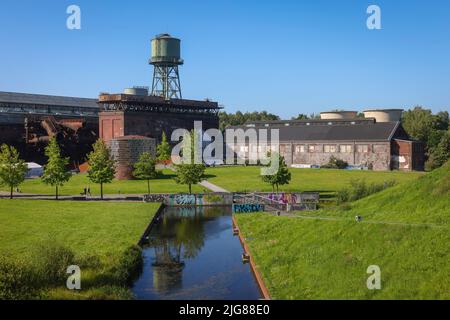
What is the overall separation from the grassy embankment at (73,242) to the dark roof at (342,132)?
52502 millimetres

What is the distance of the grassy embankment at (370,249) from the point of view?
18.9 m

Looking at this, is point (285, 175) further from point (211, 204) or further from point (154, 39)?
point (154, 39)

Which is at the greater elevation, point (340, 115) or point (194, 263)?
point (340, 115)

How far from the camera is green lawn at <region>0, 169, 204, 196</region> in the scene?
180ft

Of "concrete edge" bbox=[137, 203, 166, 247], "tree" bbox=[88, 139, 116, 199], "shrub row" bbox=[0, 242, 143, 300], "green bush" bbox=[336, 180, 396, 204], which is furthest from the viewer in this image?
"tree" bbox=[88, 139, 116, 199]

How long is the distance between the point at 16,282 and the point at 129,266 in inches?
288

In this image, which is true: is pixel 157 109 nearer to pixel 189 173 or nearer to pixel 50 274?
pixel 189 173

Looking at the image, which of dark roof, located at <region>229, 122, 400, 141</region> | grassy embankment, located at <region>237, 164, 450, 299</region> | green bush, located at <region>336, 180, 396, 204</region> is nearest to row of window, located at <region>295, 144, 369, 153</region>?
dark roof, located at <region>229, 122, 400, 141</region>

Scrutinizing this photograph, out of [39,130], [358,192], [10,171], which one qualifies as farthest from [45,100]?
[358,192]

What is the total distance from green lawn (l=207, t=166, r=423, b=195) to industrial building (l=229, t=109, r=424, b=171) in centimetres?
897

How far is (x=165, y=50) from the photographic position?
103 meters

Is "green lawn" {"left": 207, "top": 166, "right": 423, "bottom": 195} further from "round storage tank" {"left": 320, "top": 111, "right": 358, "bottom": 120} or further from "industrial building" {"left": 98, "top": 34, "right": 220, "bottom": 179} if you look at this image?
"round storage tank" {"left": 320, "top": 111, "right": 358, "bottom": 120}

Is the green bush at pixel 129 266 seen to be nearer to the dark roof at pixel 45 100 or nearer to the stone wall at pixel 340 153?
the stone wall at pixel 340 153

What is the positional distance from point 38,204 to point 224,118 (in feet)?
413
